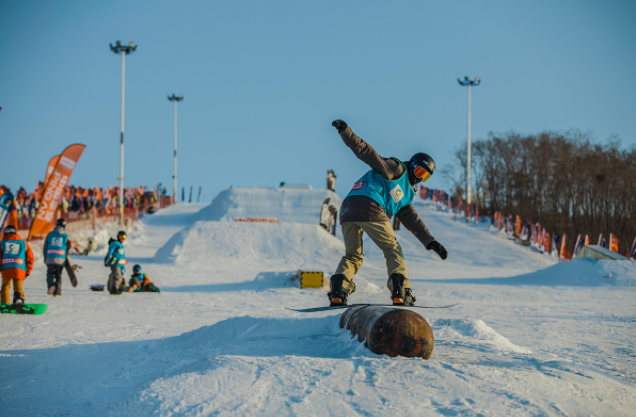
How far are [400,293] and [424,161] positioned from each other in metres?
1.22

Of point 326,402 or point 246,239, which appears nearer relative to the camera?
point 326,402

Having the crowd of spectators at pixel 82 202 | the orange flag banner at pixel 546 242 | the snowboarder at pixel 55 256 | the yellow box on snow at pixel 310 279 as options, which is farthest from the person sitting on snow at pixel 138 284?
the orange flag banner at pixel 546 242

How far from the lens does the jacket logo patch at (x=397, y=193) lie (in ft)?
14.2

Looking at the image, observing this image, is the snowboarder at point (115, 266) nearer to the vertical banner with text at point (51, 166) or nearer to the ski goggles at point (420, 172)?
the ski goggles at point (420, 172)

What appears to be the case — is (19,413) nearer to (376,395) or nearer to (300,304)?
(376,395)

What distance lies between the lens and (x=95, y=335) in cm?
498

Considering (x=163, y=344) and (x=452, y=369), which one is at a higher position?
(x=452, y=369)

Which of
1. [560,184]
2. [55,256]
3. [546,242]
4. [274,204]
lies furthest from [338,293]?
[560,184]

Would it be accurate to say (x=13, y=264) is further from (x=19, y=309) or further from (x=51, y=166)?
(x=51, y=166)

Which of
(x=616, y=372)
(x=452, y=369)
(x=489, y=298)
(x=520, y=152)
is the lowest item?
(x=489, y=298)

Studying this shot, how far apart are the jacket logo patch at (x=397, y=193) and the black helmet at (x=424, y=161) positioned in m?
0.30

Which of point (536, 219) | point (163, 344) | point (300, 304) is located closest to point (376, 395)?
point (163, 344)

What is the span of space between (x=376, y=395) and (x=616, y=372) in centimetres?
207

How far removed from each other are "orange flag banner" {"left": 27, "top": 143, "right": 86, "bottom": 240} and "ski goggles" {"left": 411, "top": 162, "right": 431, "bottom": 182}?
13.9m
